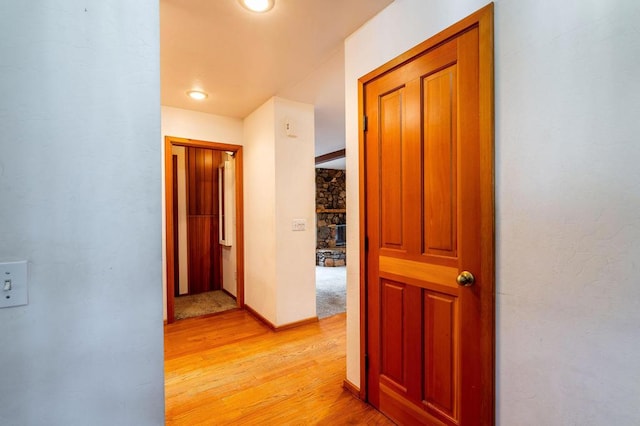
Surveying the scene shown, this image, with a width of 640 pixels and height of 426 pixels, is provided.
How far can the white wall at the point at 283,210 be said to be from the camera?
9.91 ft

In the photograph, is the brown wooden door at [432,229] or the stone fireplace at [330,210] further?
the stone fireplace at [330,210]

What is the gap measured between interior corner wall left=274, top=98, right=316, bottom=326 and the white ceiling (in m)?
0.26

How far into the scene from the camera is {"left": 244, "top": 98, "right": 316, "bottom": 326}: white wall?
3021 millimetres

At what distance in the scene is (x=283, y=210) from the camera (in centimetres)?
305

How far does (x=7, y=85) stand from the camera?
0.74 metres

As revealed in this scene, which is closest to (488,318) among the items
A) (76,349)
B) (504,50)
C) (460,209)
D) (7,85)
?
(460,209)

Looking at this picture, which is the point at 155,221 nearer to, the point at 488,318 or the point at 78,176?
the point at 78,176

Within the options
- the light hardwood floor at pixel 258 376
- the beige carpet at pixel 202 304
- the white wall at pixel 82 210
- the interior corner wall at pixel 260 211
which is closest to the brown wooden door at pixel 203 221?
the beige carpet at pixel 202 304

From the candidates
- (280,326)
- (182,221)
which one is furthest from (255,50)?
(182,221)

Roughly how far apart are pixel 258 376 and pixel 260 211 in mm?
1672

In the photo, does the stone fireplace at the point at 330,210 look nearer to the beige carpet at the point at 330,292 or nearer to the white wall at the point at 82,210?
the beige carpet at the point at 330,292

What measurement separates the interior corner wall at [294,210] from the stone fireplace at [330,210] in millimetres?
4021

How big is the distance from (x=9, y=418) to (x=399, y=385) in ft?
5.25

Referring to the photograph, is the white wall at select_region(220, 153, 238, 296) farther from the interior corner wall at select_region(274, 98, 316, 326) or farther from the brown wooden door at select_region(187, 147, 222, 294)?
the interior corner wall at select_region(274, 98, 316, 326)
